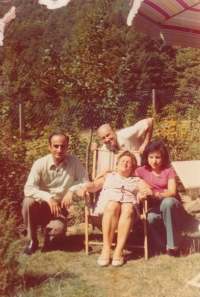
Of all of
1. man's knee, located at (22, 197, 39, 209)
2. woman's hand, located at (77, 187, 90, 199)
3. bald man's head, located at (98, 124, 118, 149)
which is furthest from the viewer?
bald man's head, located at (98, 124, 118, 149)

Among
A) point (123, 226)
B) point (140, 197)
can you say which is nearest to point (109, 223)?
point (123, 226)

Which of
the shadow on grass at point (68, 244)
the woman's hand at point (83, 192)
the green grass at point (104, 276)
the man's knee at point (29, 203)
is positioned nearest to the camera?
the green grass at point (104, 276)

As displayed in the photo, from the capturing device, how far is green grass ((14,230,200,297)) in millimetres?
2812

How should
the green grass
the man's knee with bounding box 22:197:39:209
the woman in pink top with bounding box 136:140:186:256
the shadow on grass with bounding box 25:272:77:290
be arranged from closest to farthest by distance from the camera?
1. the green grass
2. the shadow on grass with bounding box 25:272:77:290
3. the woman in pink top with bounding box 136:140:186:256
4. the man's knee with bounding box 22:197:39:209

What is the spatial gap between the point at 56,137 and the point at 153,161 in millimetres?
951

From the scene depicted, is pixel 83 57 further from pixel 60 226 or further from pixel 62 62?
pixel 60 226

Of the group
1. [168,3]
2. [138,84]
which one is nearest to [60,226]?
[168,3]

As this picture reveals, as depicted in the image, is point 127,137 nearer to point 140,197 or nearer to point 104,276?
point 140,197

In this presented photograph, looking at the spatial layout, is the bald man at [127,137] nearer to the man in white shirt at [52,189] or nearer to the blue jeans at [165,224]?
the man in white shirt at [52,189]

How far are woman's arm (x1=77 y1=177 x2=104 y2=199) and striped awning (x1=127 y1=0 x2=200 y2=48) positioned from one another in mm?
1435

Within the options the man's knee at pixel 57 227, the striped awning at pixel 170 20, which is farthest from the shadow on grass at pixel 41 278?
the striped awning at pixel 170 20

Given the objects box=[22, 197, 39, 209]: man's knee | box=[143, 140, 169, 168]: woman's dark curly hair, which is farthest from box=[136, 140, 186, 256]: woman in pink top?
box=[22, 197, 39, 209]: man's knee

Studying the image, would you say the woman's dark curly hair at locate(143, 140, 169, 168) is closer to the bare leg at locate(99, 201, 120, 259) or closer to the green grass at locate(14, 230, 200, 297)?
the bare leg at locate(99, 201, 120, 259)

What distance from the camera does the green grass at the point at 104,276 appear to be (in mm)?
2812
